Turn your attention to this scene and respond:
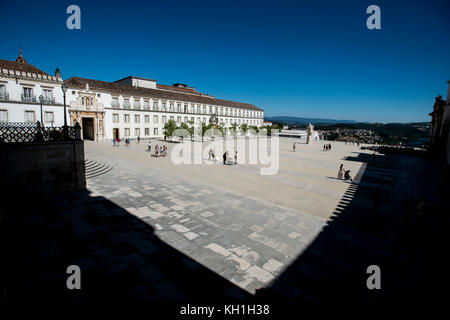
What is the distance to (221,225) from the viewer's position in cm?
816

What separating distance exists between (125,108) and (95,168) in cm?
3127

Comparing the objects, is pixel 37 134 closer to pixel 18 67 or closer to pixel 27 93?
pixel 27 93

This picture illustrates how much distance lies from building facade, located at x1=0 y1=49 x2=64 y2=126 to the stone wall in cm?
2057

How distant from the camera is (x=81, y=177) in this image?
1164 centimetres

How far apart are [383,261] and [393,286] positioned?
43.9 inches

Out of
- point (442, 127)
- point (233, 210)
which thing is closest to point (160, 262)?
point (233, 210)

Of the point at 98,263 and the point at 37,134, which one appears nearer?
the point at 98,263

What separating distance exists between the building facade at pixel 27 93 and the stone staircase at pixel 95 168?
54.2 feet

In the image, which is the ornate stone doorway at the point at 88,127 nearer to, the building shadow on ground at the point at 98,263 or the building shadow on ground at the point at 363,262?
the building shadow on ground at the point at 98,263

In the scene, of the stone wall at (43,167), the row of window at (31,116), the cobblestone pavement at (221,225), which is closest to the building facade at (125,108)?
the row of window at (31,116)

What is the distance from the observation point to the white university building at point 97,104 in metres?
28.6

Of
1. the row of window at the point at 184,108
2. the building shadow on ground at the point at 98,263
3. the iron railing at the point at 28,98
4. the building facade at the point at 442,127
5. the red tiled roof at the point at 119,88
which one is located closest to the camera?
the building shadow on ground at the point at 98,263
